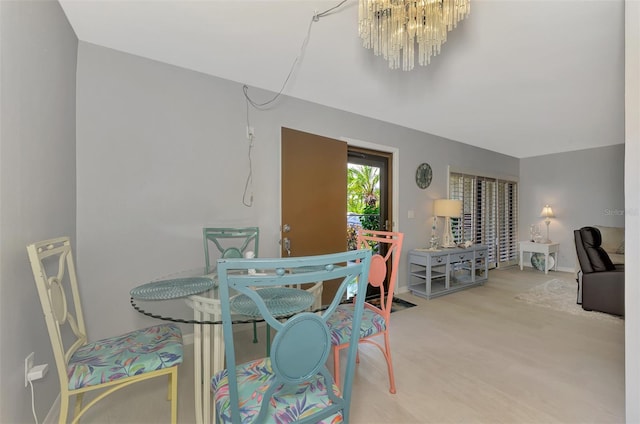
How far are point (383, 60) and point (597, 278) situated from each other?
326 centimetres

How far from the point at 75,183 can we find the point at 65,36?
94cm

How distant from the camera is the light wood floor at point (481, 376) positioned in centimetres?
158

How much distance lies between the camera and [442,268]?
4.15 metres

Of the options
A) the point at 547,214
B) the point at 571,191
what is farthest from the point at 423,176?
the point at 571,191

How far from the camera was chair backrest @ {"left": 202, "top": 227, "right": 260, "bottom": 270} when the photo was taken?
2.27 m

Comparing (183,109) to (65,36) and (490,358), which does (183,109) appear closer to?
(65,36)

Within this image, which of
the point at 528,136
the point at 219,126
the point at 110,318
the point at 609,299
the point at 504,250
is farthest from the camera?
the point at 504,250

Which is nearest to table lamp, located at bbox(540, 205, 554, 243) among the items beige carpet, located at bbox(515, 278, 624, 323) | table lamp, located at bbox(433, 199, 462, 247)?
beige carpet, located at bbox(515, 278, 624, 323)

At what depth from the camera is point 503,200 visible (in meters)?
5.70

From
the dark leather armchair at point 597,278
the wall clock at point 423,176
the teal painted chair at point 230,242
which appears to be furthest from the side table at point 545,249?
the teal painted chair at point 230,242

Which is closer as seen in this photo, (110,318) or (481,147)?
(110,318)

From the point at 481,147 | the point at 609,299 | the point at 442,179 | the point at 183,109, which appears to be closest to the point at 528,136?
the point at 481,147

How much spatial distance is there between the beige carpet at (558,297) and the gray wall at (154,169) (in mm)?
3393

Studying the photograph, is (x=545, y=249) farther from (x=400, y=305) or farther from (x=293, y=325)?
(x=293, y=325)
